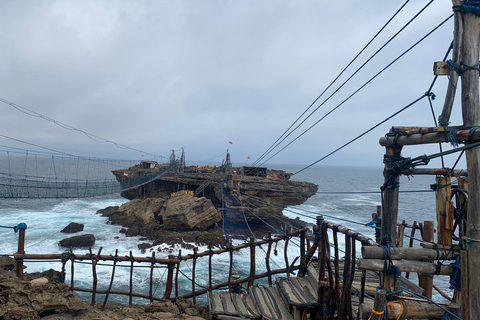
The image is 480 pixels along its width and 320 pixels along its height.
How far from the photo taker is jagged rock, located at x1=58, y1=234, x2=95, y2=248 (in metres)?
22.8

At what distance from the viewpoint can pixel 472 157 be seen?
152 inches

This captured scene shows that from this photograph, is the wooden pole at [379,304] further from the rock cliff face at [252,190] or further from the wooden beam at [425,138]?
the rock cliff face at [252,190]

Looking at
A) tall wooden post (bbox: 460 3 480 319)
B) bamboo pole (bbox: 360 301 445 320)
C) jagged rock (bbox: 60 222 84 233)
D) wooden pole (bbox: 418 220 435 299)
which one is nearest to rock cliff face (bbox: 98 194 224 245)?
jagged rock (bbox: 60 222 84 233)

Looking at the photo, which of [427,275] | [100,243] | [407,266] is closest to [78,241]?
[100,243]

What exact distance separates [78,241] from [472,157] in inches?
1001

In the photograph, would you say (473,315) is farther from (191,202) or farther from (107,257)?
(191,202)

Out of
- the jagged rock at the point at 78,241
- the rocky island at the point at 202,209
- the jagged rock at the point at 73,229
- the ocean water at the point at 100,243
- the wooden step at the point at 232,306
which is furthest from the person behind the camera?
the jagged rock at the point at 73,229

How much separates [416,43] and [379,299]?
3.99m

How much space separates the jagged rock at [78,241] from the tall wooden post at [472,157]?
977 inches

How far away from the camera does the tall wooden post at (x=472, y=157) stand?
3.80 meters

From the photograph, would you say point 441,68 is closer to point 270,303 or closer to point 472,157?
point 472,157

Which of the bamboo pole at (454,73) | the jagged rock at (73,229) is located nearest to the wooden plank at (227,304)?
the bamboo pole at (454,73)

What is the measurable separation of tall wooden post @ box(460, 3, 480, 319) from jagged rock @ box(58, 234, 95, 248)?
24.8 metres

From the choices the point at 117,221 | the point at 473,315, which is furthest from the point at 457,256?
the point at 117,221
